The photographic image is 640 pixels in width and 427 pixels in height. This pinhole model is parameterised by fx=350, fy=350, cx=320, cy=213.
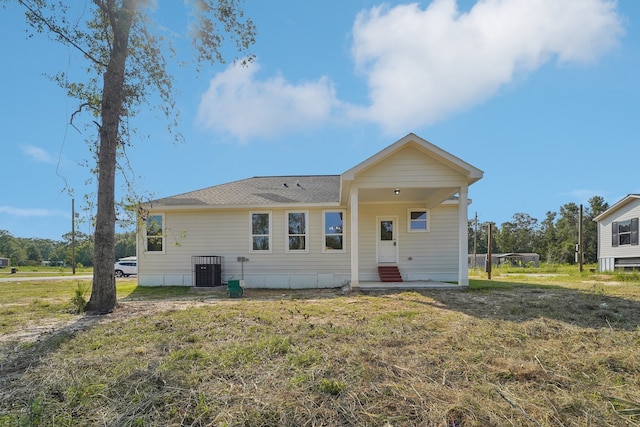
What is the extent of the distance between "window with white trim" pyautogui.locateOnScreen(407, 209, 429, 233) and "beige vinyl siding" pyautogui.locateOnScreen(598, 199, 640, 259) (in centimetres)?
1504

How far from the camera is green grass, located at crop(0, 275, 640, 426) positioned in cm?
300

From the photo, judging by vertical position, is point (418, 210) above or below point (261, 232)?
above

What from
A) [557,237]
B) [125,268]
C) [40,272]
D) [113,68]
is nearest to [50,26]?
[113,68]

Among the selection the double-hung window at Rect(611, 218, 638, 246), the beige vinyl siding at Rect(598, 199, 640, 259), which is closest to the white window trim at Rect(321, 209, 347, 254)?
the beige vinyl siding at Rect(598, 199, 640, 259)

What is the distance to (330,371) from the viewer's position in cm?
376

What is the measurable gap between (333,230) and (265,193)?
122 inches

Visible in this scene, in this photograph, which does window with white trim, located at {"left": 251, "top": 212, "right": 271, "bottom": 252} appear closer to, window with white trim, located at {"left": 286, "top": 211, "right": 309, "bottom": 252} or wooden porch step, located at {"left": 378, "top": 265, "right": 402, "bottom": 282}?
window with white trim, located at {"left": 286, "top": 211, "right": 309, "bottom": 252}

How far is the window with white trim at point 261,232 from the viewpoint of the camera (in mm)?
12719

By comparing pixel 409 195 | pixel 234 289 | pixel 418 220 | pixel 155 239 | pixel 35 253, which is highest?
pixel 409 195

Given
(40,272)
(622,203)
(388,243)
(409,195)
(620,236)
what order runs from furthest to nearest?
(40,272)
(620,236)
(622,203)
(388,243)
(409,195)

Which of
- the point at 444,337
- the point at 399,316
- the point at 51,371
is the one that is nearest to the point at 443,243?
the point at 399,316

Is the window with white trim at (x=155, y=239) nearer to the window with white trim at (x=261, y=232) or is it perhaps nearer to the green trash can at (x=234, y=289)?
the window with white trim at (x=261, y=232)

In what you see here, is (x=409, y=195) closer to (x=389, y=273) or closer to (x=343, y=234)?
(x=343, y=234)

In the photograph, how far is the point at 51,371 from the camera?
3908mm
